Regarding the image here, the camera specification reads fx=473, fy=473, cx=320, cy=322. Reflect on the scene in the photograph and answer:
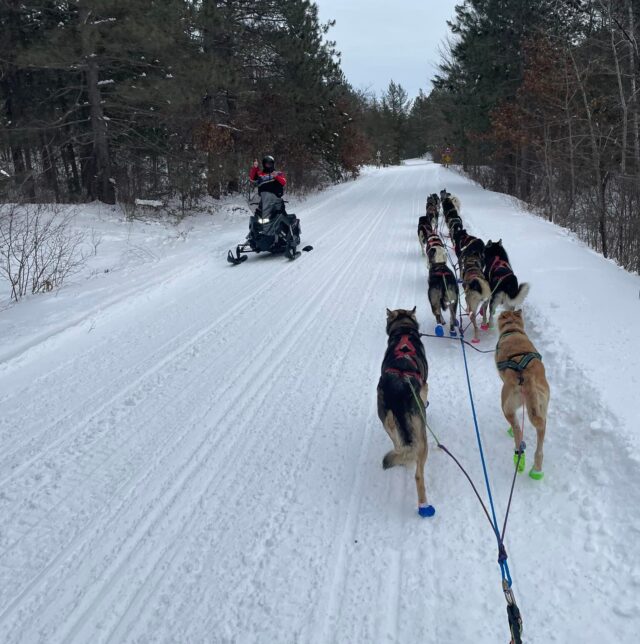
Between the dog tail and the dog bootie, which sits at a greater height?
the dog tail

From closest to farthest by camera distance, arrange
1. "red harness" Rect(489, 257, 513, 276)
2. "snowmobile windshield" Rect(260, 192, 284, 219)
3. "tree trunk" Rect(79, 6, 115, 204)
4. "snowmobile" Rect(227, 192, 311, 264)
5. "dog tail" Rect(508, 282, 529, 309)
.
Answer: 1. "dog tail" Rect(508, 282, 529, 309)
2. "red harness" Rect(489, 257, 513, 276)
3. "snowmobile" Rect(227, 192, 311, 264)
4. "snowmobile windshield" Rect(260, 192, 284, 219)
5. "tree trunk" Rect(79, 6, 115, 204)

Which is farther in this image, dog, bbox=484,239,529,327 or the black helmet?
the black helmet

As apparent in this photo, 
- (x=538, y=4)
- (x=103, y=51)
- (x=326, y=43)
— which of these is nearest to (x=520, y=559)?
(x=103, y=51)

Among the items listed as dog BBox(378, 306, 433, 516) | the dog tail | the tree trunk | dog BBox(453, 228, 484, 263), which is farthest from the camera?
the tree trunk

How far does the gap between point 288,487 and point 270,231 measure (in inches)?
311

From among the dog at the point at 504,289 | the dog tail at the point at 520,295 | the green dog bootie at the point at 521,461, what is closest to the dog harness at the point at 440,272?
the dog at the point at 504,289

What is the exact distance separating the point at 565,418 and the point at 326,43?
25.0 metres

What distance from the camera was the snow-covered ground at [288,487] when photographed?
253 cm

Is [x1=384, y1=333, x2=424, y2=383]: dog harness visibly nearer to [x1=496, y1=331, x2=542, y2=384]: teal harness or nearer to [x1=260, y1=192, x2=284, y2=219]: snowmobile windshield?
[x1=496, y1=331, x2=542, y2=384]: teal harness

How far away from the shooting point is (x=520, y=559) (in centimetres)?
276

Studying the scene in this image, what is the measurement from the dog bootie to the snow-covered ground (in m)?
0.04

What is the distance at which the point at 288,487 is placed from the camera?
3.53m

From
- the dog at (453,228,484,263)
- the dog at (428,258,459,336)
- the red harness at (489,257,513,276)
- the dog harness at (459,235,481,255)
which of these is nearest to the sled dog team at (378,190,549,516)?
the dog at (428,258,459,336)

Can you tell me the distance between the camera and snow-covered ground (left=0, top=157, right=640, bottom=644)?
8.29 feet
